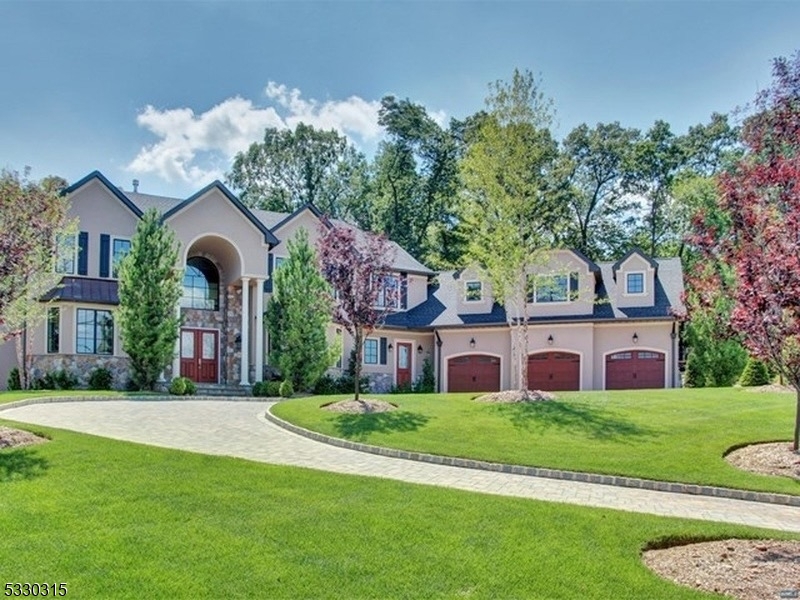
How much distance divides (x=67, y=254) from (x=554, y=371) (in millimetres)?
19881

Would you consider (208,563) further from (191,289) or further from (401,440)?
(191,289)

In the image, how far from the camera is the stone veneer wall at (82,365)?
915 inches

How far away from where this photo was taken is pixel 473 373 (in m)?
29.3

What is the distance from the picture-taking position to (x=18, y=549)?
5.90 meters

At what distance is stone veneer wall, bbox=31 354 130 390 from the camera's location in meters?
23.2

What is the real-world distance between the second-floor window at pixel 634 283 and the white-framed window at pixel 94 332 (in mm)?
21361

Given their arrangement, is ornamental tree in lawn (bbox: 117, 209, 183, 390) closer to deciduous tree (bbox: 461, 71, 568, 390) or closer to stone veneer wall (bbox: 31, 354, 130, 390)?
stone veneer wall (bbox: 31, 354, 130, 390)

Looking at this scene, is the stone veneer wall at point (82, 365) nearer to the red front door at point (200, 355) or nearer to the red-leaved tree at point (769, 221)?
the red front door at point (200, 355)

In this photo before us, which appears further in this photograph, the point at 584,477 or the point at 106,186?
the point at 106,186

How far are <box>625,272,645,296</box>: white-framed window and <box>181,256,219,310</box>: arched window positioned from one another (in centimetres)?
1796

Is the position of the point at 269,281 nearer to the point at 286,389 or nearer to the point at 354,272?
the point at 286,389

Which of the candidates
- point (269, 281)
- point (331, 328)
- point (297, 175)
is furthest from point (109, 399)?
point (297, 175)

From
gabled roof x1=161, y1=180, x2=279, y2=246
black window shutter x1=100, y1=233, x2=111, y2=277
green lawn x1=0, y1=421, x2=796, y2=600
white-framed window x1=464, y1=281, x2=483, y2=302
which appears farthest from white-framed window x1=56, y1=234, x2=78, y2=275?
white-framed window x1=464, y1=281, x2=483, y2=302

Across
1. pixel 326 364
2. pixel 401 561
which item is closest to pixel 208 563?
pixel 401 561
